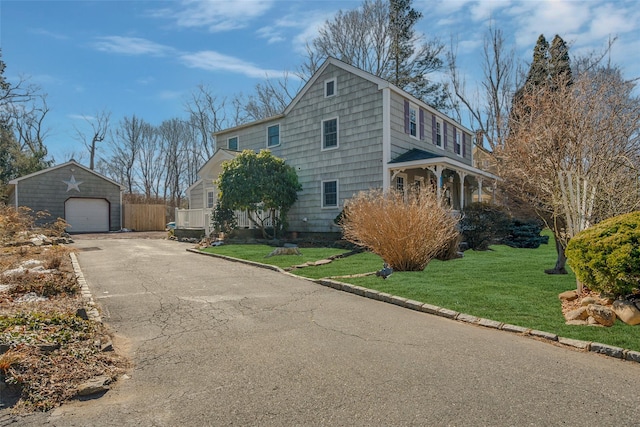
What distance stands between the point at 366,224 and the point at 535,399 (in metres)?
6.25

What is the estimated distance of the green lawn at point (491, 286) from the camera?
196 inches

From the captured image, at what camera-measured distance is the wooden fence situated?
28052 mm

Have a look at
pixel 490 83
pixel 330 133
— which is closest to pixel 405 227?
pixel 330 133

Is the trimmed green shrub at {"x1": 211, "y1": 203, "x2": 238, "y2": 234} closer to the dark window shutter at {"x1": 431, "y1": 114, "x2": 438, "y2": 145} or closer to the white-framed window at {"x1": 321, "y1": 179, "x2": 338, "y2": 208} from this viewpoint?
the white-framed window at {"x1": 321, "y1": 179, "x2": 338, "y2": 208}

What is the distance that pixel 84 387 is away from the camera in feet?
10.9

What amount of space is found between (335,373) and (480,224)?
36.2ft

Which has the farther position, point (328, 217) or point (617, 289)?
point (328, 217)

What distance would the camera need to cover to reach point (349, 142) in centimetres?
1656

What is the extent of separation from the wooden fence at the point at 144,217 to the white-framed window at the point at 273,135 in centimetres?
1368

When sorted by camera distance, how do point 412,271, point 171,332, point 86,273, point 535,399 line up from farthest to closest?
point 86,273
point 412,271
point 171,332
point 535,399

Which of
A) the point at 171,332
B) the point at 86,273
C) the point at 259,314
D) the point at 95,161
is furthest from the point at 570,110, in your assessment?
the point at 95,161

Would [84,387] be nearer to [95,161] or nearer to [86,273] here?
[86,273]

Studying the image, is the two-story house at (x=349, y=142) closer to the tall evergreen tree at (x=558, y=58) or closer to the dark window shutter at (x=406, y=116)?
the dark window shutter at (x=406, y=116)

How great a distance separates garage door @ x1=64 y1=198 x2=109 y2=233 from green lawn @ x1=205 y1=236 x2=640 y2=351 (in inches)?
807
